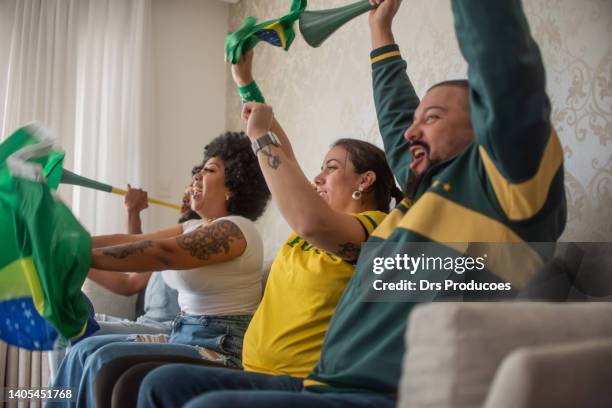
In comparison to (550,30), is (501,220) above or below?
below

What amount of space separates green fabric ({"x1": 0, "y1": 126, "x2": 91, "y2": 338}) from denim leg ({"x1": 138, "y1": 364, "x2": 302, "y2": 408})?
0.30 meters

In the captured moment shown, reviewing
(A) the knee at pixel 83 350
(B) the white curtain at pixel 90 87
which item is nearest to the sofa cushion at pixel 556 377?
(A) the knee at pixel 83 350

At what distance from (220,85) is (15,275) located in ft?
7.79

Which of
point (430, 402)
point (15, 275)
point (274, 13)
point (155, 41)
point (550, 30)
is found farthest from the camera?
point (155, 41)

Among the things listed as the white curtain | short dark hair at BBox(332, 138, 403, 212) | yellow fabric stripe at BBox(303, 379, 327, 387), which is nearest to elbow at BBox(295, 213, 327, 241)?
yellow fabric stripe at BBox(303, 379, 327, 387)

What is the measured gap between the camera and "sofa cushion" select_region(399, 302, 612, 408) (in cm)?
60

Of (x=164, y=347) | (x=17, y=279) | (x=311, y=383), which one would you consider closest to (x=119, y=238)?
(x=164, y=347)

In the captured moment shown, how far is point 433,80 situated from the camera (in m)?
1.78

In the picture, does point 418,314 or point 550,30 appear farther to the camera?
point 550,30

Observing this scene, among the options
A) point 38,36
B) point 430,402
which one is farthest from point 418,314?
point 38,36

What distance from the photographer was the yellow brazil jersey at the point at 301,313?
47.7 inches

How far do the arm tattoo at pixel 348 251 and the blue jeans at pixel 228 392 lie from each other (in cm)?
25

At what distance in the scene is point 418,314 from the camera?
627 mm

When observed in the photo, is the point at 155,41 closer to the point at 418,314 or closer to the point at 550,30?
the point at 550,30
